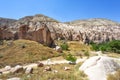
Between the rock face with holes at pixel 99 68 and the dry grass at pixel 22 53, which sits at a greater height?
the rock face with holes at pixel 99 68

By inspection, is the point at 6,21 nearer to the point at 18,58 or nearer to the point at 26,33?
the point at 26,33

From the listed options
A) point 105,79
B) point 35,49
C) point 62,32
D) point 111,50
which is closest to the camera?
point 105,79

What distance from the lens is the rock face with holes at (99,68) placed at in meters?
17.0

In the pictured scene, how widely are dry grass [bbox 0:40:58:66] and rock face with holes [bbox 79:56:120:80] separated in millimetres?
17656

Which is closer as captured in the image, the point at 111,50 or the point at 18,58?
the point at 18,58

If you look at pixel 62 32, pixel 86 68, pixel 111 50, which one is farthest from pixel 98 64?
pixel 62 32

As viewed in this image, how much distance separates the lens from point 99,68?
17.9 metres

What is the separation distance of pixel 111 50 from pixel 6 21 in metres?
114

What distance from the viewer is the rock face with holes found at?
55.8 feet

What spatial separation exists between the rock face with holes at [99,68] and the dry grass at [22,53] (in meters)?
17.7

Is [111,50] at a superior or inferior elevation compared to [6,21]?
inferior

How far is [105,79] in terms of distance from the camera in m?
16.1

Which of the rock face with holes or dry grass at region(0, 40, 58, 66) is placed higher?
the rock face with holes

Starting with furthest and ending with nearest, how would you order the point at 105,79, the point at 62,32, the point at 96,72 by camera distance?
the point at 62,32 → the point at 96,72 → the point at 105,79
